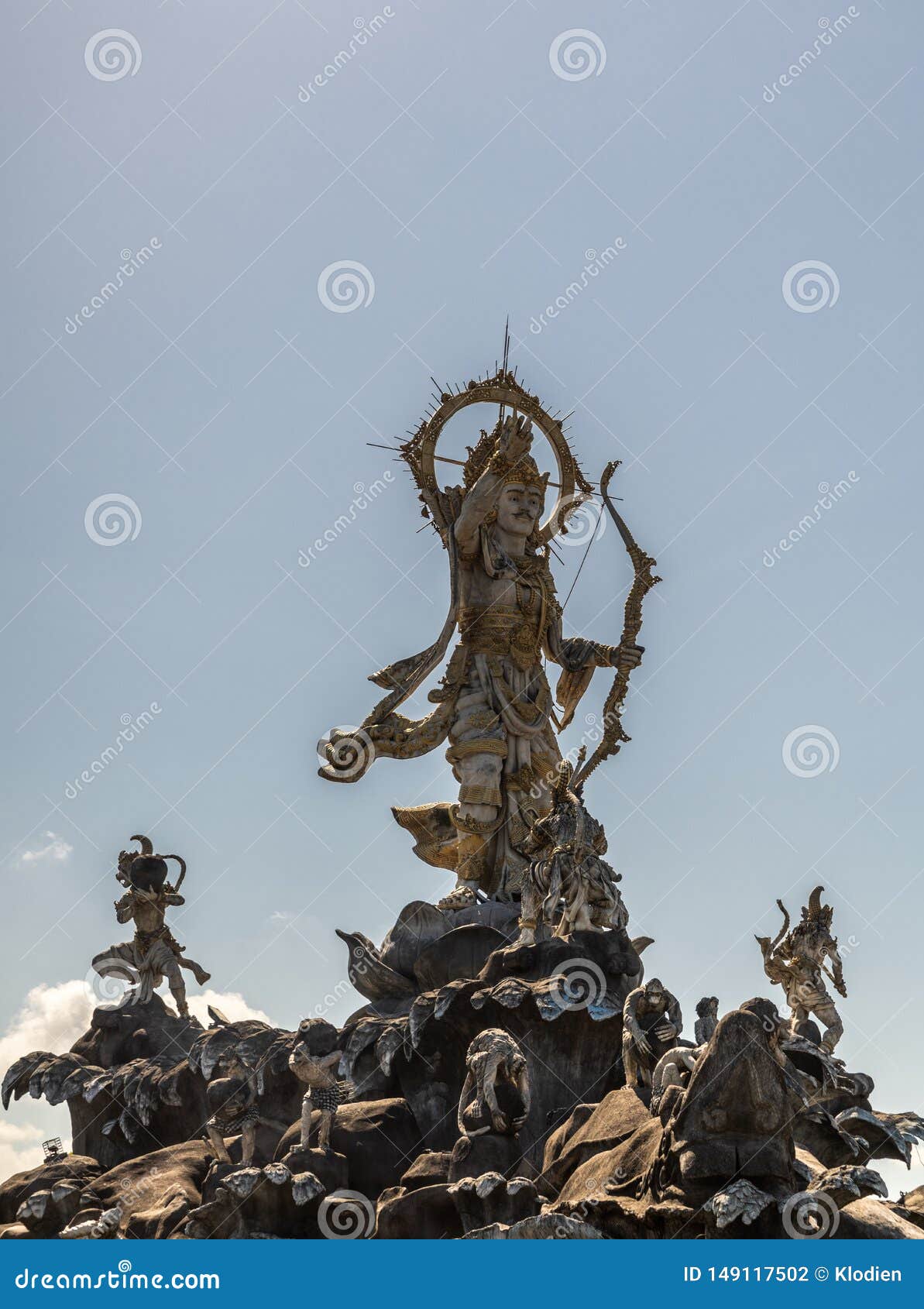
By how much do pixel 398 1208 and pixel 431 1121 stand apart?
2.81 m

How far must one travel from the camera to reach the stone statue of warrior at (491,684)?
25.2 m

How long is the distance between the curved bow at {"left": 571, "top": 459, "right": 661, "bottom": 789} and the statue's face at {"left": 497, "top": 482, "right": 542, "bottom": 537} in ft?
4.35

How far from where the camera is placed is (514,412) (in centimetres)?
2673

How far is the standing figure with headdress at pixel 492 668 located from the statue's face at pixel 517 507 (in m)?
0.02

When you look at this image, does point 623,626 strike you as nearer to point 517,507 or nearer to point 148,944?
point 517,507

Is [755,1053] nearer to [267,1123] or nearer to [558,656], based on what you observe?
[267,1123]

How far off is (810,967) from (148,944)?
384 inches

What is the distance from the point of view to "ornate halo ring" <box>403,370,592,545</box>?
26828 mm

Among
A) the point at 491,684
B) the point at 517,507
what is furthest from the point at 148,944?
the point at 517,507

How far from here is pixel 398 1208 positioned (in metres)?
17.4

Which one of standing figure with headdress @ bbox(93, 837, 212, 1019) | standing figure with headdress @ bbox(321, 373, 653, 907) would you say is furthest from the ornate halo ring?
standing figure with headdress @ bbox(93, 837, 212, 1019)

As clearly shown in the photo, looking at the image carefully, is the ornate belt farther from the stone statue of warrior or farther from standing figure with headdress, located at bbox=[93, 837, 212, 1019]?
standing figure with headdress, located at bbox=[93, 837, 212, 1019]

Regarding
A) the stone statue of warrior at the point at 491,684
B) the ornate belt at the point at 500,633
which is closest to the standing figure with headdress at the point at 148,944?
the stone statue of warrior at the point at 491,684

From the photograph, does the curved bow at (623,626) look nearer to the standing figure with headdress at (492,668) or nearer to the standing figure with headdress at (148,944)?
the standing figure with headdress at (492,668)
